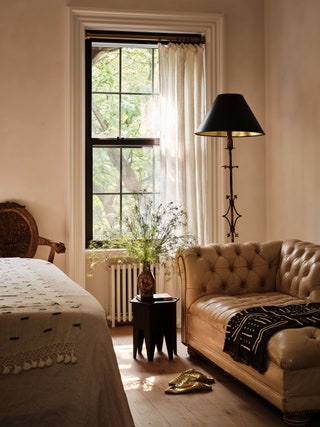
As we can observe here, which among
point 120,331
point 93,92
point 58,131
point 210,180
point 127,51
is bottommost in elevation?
point 120,331

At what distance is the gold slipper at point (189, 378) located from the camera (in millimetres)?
4117

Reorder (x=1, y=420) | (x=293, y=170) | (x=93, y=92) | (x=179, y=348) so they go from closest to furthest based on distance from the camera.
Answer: (x=1, y=420), (x=179, y=348), (x=293, y=170), (x=93, y=92)

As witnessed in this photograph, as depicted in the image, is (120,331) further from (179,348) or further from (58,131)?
(58,131)

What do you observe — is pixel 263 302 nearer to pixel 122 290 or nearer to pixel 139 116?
pixel 122 290

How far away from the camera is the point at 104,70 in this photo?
20.4 ft

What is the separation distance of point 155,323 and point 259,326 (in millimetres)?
1265

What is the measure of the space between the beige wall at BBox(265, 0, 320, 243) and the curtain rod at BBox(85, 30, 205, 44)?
72 centimetres

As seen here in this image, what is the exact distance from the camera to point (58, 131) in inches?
234

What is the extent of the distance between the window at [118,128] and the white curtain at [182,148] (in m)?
0.17

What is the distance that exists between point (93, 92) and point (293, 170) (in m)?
2.01

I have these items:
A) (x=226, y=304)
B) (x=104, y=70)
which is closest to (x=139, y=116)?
(x=104, y=70)

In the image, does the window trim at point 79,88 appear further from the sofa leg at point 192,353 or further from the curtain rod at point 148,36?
the sofa leg at point 192,353

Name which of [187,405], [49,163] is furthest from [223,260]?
[49,163]

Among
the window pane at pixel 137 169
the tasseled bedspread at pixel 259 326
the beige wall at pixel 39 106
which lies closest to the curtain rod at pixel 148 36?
the beige wall at pixel 39 106
